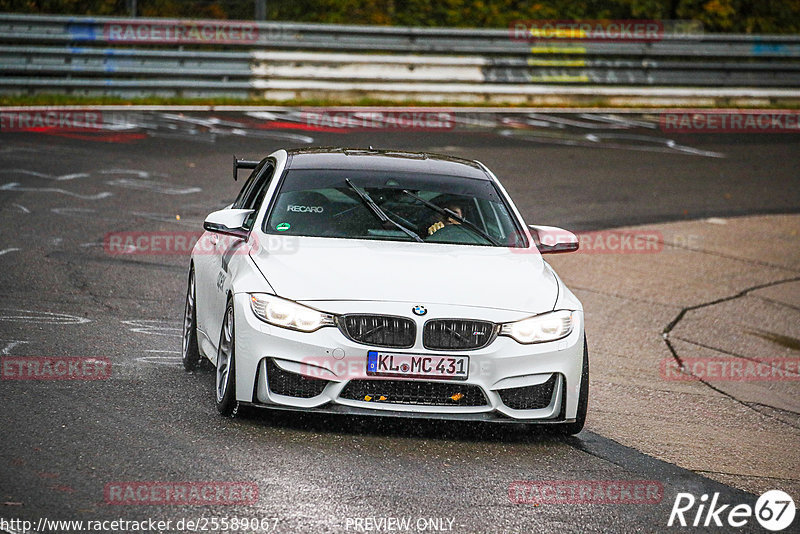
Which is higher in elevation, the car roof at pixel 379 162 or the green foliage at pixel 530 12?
the car roof at pixel 379 162

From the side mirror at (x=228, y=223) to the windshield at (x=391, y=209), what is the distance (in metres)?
0.17

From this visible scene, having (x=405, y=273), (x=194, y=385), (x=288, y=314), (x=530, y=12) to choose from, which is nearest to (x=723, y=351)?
(x=405, y=273)

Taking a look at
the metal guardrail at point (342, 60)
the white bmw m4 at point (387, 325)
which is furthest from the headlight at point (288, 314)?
the metal guardrail at point (342, 60)

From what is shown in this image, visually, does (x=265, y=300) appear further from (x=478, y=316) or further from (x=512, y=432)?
(x=512, y=432)

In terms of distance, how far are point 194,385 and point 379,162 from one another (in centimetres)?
186

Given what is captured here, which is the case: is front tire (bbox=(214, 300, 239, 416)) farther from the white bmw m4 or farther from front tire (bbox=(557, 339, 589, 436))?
front tire (bbox=(557, 339, 589, 436))

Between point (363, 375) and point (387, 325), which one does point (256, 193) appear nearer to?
point (387, 325)

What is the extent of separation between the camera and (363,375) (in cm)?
651

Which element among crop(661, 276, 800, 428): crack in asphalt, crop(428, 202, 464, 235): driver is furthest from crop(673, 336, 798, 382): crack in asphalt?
crop(428, 202, 464, 235): driver

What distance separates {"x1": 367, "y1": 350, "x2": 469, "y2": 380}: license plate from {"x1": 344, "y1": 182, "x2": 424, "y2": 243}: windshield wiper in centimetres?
124

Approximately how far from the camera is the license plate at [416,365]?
21.4ft

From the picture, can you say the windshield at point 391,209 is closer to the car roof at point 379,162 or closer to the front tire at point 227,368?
the car roof at point 379,162

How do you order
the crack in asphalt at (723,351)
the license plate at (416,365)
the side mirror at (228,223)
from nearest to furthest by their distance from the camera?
the license plate at (416,365) < the side mirror at (228,223) < the crack in asphalt at (723,351)

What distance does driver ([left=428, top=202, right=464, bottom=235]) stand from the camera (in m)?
7.80
